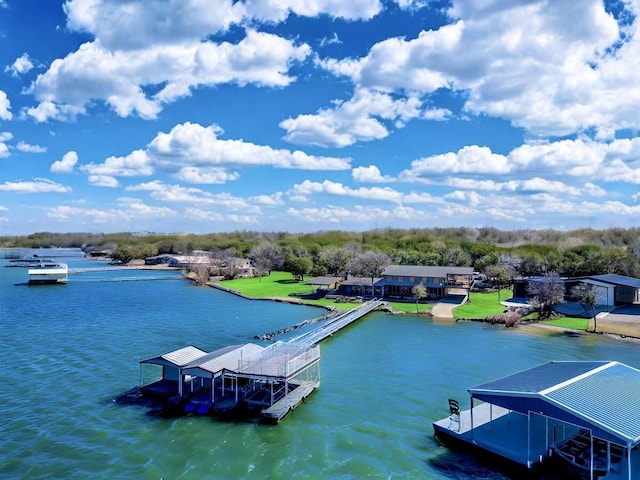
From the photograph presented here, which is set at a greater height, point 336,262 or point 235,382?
point 336,262

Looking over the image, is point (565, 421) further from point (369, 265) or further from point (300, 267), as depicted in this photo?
point (300, 267)

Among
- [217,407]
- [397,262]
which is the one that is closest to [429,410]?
[217,407]

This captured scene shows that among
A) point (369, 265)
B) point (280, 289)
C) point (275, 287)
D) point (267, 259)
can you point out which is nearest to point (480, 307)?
point (369, 265)

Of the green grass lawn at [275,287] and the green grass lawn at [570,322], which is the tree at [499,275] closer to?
the green grass lawn at [570,322]

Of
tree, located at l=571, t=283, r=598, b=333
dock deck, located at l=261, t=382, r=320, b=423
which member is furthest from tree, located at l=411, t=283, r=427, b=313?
dock deck, located at l=261, t=382, r=320, b=423

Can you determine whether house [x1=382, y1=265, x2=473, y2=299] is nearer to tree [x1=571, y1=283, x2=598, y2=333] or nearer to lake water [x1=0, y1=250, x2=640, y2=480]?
lake water [x1=0, y1=250, x2=640, y2=480]
